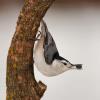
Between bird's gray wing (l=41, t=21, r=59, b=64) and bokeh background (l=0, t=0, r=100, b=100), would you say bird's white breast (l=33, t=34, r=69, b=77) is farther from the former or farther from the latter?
bokeh background (l=0, t=0, r=100, b=100)

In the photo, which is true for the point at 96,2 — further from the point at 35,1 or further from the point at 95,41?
the point at 35,1

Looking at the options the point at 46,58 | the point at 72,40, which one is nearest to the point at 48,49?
the point at 46,58

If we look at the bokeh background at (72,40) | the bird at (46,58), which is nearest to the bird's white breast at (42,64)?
the bird at (46,58)

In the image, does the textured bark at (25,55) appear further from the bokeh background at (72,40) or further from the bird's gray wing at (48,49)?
the bokeh background at (72,40)

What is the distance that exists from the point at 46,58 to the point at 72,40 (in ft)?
1.89

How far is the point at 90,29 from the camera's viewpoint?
1242mm

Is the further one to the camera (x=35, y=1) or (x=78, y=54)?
(x=78, y=54)

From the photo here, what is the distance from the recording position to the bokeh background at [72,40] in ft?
4.03

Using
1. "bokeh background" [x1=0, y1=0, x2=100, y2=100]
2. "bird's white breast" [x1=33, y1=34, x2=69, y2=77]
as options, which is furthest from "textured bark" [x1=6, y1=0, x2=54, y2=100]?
"bokeh background" [x1=0, y1=0, x2=100, y2=100]

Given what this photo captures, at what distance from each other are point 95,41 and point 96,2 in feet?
0.60

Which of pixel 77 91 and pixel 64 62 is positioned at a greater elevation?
pixel 64 62

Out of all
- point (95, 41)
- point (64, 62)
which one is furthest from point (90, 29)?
point (64, 62)

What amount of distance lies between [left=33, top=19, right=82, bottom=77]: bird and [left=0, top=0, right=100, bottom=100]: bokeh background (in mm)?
544

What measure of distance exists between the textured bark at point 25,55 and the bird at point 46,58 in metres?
0.02
